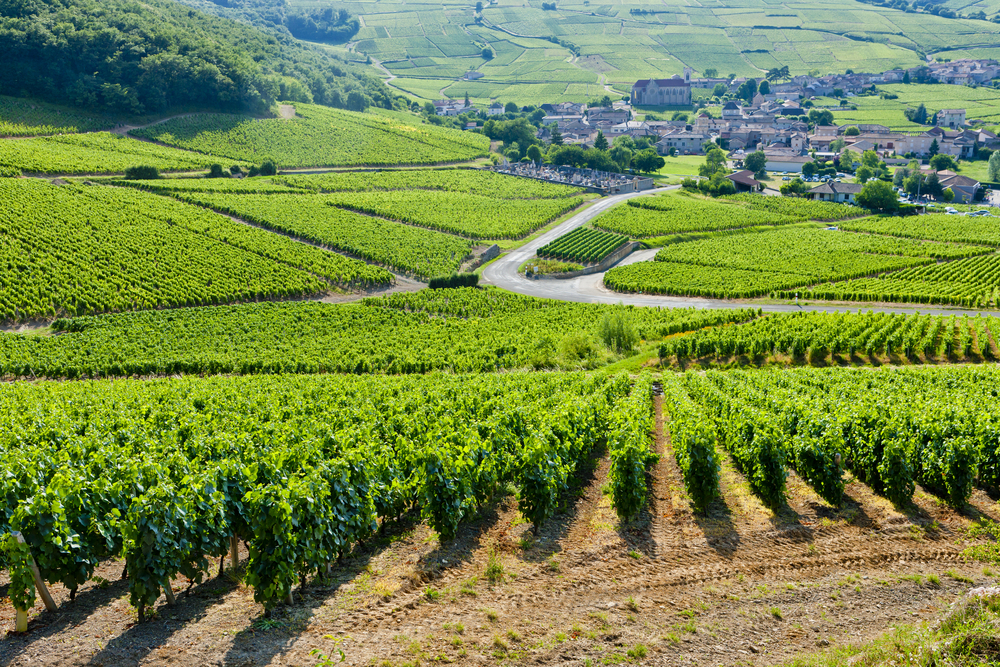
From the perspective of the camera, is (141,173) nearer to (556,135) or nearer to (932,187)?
(556,135)

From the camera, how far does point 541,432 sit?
20391 millimetres

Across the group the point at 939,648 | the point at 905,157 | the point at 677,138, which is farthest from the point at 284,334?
the point at 905,157

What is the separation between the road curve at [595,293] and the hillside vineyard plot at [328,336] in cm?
527

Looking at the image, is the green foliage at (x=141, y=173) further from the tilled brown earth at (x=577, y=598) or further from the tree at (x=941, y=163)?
the tree at (x=941, y=163)

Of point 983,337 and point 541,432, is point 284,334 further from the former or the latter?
point 983,337

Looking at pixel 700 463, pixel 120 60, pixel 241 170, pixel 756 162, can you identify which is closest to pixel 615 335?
pixel 700 463

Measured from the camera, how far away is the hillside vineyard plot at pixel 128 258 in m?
60.8

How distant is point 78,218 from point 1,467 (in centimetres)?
7206

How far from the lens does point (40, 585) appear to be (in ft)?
44.2

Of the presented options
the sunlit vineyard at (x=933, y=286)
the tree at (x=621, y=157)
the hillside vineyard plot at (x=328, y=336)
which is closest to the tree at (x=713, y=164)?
the tree at (x=621, y=157)

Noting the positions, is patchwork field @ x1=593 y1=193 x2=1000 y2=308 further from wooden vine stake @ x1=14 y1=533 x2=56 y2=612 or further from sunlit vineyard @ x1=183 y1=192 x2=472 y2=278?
wooden vine stake @ x1=14 y1=533 x2=56 y2=612

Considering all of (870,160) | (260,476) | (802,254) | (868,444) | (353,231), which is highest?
(870,160)

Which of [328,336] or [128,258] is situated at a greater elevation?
[128,258]

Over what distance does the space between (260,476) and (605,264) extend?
242ft
